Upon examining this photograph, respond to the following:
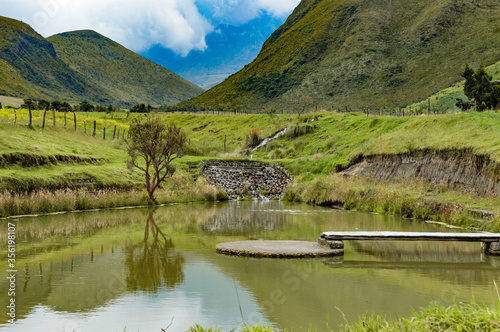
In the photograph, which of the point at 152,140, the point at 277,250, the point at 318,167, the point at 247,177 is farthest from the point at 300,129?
the point at 277,250

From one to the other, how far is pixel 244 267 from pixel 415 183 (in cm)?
1835

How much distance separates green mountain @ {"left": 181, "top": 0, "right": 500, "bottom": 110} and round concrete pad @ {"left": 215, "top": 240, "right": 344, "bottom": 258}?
79.8m

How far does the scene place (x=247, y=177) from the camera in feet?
143

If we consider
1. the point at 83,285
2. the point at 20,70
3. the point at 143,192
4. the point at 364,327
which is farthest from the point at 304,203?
the point at 20,70

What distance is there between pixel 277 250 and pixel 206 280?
3816 millimetres

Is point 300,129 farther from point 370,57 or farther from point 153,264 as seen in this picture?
point 370,57

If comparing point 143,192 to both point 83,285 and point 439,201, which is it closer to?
point 439,201

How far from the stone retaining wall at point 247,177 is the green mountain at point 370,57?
5347 centimetres

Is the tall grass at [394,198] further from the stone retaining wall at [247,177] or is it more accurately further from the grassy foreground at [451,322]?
the grassy foreground at [451,322]

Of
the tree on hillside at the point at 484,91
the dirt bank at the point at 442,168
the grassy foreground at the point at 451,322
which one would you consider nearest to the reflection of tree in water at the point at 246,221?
the dirt bank at the point at 442,168

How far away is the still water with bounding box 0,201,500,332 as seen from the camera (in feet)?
28.8

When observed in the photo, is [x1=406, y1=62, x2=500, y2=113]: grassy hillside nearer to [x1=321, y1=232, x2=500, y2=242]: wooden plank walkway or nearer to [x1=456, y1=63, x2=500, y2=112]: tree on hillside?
[x1=456, y1=63, x2=500, y2=112]: tree on hillside

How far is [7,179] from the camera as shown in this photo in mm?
23891

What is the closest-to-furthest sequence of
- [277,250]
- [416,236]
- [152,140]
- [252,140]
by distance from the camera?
1. [277,250]
2. [416,236]
3. [152,140]
4. [252,140]
